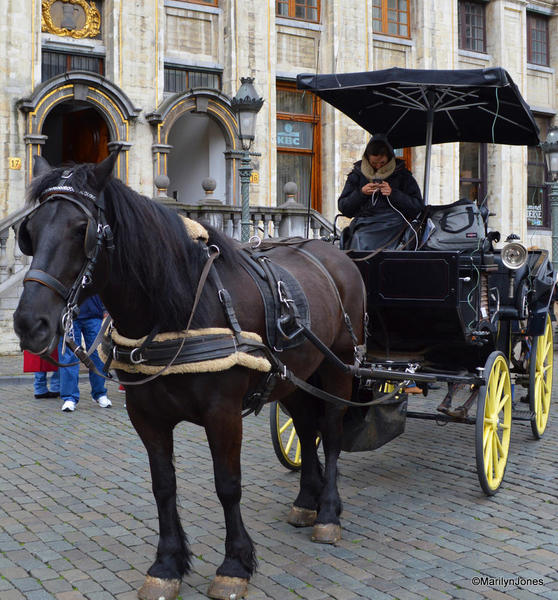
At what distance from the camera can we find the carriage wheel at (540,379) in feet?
22.0

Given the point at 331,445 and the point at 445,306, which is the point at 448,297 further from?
the point at 331,445

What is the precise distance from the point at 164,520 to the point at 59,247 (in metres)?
1.52

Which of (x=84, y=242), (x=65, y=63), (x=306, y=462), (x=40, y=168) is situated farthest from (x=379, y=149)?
(x=65, y=63)

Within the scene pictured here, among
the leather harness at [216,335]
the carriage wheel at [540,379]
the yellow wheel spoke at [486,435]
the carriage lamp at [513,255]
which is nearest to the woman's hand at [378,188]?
the carriage lamp at [513,255]

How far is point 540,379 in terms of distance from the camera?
708 cm

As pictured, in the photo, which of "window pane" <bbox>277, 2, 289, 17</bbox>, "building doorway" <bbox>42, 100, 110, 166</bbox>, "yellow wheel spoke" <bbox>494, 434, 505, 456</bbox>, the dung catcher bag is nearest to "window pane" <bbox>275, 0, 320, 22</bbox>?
"window pane" <bbox>277, 2, 289, 17</bbox>

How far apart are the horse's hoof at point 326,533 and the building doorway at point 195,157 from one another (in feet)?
44.4

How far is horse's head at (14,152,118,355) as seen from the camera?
3104mm

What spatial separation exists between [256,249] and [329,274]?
1.69 ft

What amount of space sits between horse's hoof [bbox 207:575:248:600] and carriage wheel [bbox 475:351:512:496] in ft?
6.80

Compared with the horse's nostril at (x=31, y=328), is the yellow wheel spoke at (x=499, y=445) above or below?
below

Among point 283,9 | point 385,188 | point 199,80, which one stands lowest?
point 385,188

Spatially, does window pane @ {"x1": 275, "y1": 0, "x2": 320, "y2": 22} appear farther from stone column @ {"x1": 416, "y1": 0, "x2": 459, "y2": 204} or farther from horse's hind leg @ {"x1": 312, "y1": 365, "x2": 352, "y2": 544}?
horse's hind leg @ {"x1": 312, "y1": 365, "x2": 352, "y2": 544}

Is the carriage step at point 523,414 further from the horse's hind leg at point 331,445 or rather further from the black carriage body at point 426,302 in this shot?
the horse's hind leg at point 331,445
